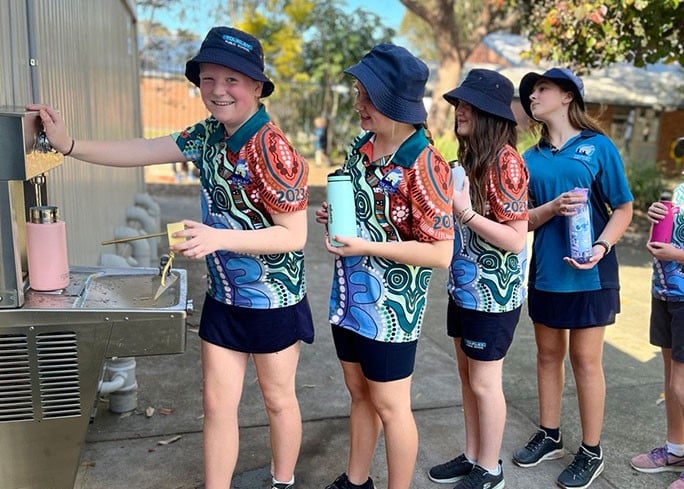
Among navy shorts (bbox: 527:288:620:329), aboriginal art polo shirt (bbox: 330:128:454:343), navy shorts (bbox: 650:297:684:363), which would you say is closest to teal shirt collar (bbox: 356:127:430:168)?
aboriginal art polo shirt (bbox: 330:128:454:343)

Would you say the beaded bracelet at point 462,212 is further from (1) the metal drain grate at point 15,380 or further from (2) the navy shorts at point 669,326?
(1) the metal drain grate at point 15,380

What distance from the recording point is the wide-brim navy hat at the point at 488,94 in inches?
109

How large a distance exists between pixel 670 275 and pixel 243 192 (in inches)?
79.7

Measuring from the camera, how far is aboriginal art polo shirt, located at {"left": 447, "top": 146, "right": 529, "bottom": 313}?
2.77 meters

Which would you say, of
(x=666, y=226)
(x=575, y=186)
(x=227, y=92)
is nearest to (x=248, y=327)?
(x=227, y=92)

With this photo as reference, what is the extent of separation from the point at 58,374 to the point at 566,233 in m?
2.22

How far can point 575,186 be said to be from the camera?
122 inches

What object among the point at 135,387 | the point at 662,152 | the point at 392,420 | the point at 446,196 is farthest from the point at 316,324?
the point at 662,152

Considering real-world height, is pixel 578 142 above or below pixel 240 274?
above

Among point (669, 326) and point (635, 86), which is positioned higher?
point (635, 86)

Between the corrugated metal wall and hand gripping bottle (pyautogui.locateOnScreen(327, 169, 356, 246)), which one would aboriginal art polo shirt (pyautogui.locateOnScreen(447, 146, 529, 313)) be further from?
the corrugated metal wall

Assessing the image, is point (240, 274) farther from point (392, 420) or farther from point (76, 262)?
point (76, 262)

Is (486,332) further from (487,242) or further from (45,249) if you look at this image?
(45,249)

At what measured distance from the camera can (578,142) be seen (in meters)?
3.12
